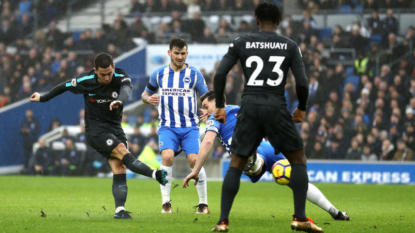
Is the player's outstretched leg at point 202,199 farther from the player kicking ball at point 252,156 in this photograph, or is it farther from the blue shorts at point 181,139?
the player kicking ball at point 252,156

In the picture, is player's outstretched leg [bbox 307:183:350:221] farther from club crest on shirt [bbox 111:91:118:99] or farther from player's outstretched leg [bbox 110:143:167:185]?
club crest on shirt [bbox 111:91:118:99]

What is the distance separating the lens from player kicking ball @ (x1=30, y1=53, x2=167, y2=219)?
23.4 ft

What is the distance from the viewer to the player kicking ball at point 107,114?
7141mm

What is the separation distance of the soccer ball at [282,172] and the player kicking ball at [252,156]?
0.84ft

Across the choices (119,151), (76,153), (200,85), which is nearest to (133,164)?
(119,151)

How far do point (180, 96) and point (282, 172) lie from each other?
2.54 metres

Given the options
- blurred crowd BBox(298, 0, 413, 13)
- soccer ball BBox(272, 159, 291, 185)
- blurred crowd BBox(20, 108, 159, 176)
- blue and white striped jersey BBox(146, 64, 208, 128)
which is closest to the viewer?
soccer ball BBox(272, 159, 291, 185)

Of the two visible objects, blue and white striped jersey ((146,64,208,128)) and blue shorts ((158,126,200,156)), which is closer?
blue shorts ((158,126,200,156))

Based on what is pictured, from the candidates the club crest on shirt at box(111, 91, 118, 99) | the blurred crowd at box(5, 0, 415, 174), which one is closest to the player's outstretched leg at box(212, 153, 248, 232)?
the club crest on shirt at box(111, 91, 118, 99)

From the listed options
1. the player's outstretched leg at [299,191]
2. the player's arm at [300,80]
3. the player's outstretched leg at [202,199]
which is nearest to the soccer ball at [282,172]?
the player's outstretched leg at [299,191]

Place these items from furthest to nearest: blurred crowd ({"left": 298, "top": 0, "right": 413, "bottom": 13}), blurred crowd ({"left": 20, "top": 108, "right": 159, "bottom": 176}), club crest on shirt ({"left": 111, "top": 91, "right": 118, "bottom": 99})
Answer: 1. blurred crowd ({"left": 298, "top": 0, "right": 413, "bottom": 13})
2. blurred crowd ({"left": 20, "top": 108, "right": 159, "bottom": 176})
3. club crest on shirt ({"left": 111, "top": 91, "right": 118, "bottom": 99})

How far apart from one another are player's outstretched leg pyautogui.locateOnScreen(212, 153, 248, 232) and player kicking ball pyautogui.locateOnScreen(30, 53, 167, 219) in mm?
1569

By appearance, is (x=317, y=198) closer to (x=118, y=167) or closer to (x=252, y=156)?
(x=252, y=156)

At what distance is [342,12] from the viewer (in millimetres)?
21469
